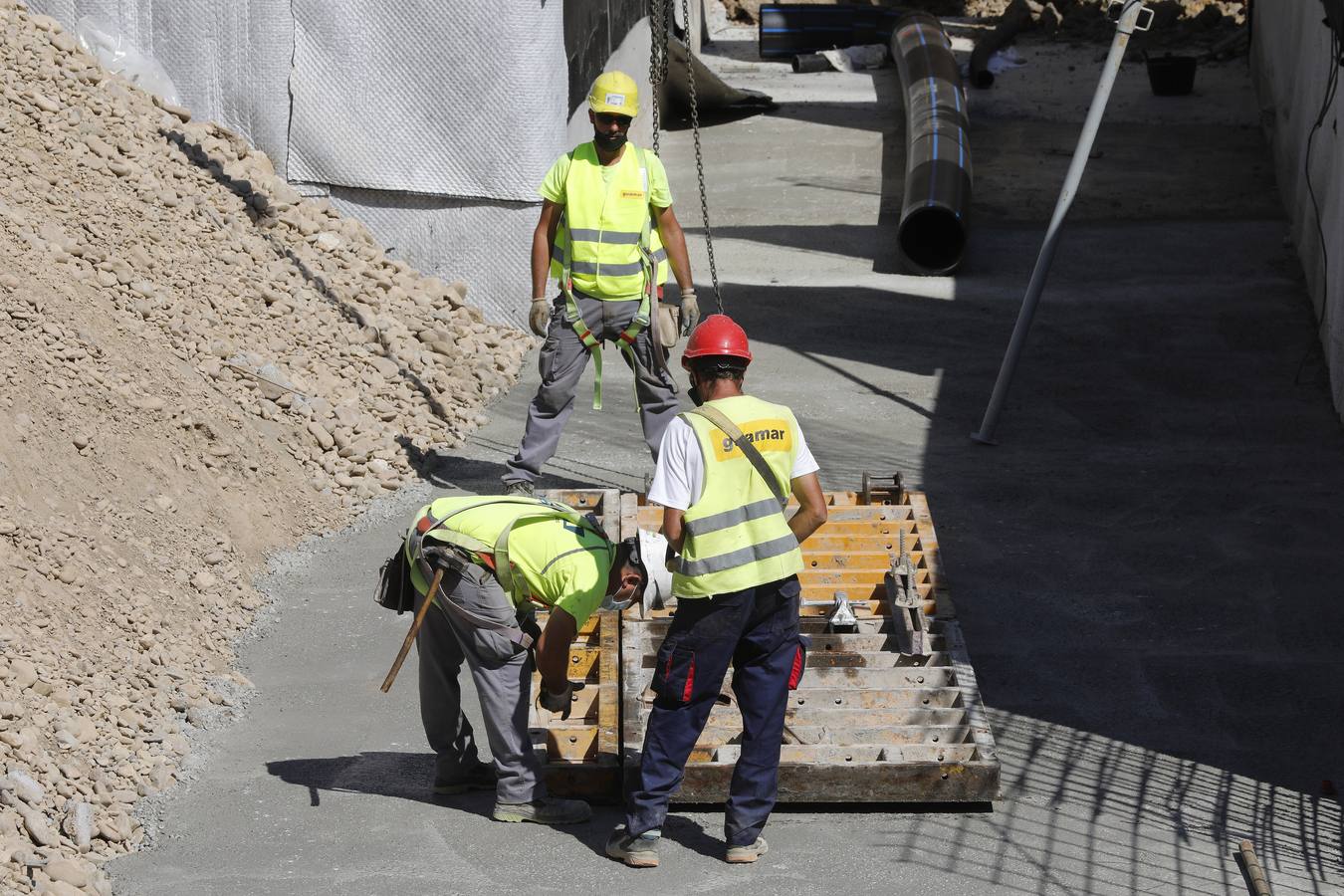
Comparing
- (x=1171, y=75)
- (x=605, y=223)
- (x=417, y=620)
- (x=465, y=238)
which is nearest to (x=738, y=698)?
(x=417, y=620)

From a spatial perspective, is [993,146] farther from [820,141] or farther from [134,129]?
[134,129]

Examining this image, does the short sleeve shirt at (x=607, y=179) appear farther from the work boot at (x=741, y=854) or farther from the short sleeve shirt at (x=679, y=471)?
the work boot at (x=741, y=854)

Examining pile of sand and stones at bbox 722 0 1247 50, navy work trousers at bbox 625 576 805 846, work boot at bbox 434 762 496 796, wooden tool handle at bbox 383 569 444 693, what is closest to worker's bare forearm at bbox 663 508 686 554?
navy work trousers at bbox 625 576 805 846

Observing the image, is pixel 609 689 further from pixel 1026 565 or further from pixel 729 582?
pixel 1026 565

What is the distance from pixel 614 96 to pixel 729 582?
11.3 ft

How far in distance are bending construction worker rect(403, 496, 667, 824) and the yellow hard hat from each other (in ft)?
9.66

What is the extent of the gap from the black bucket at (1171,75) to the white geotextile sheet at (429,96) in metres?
10.3

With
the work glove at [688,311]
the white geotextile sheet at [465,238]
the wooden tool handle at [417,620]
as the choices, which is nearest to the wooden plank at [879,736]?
the wooden tool handle at [417,620]

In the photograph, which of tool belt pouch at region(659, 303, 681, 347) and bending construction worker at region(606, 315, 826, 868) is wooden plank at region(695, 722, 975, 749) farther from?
tool belt pouch at region(659, 303, 681, 347)

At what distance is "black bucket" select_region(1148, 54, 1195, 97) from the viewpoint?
20.0m

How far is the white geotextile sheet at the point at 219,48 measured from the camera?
40.2ft

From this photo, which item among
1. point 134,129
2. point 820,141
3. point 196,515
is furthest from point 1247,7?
point 196,515

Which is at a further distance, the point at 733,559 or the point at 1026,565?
the point at 1026,565

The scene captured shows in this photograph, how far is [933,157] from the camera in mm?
15680
